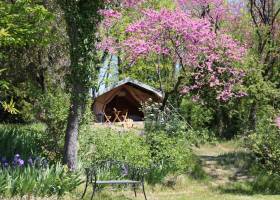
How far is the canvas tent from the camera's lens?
107ft

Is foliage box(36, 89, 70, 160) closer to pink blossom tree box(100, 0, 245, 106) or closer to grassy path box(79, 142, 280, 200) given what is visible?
grassy path box(79, 142, 280, 200)

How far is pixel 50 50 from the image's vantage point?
2102cm

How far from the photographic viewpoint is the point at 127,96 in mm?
34812

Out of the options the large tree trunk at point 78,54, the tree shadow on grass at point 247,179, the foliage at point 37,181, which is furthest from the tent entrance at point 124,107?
the foliage at point 37,181

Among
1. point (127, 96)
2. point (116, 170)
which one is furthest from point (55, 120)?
point (127, 96)

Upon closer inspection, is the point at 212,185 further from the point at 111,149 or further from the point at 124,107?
the point at 124,107

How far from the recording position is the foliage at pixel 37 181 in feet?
33.0

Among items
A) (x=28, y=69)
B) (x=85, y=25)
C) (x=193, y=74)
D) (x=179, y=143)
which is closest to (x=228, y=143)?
(x=193, y=74)

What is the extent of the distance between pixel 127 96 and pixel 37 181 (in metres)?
24.4

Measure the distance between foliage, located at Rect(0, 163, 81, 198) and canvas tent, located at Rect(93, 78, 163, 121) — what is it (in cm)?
1956

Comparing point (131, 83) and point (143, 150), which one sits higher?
point (131, 83)

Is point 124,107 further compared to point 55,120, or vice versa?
point 124,107

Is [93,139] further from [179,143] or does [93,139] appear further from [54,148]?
[179,143]

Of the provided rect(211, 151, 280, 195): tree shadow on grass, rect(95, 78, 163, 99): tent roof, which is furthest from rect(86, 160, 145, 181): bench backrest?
rect(95, 78, 163, 99): tent roof
